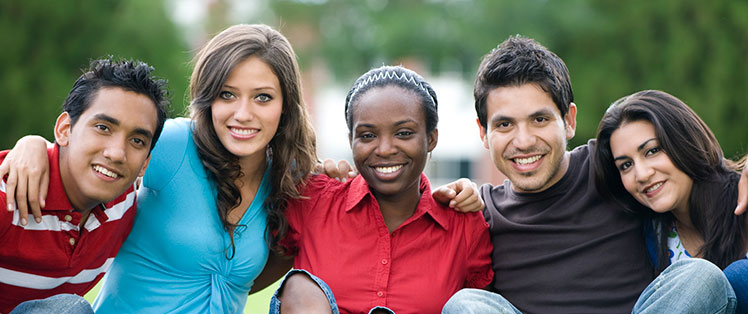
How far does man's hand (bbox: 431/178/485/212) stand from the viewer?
337 centimetres

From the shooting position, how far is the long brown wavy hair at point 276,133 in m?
3.43

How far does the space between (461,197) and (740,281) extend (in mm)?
1199

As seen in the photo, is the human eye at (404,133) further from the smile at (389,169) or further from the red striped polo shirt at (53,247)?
the red striped polo shirt at (53,247)

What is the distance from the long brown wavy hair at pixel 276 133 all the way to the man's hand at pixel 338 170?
0.34 ft

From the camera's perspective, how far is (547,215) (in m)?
3.46

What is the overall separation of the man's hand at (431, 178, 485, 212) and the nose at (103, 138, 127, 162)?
141 cm

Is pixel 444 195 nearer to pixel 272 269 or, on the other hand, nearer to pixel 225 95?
pixel 272 269

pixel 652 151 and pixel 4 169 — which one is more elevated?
pixel 652 151

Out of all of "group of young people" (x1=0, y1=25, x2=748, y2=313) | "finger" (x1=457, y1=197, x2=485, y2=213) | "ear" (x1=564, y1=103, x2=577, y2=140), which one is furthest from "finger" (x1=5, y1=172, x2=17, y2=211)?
"ear" (x1=564, y1=103, x2=577, y2=140)

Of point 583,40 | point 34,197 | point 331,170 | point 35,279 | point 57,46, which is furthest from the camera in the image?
point 583,40

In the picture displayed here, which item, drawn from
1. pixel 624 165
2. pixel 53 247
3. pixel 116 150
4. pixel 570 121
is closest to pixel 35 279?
pixel 53 247

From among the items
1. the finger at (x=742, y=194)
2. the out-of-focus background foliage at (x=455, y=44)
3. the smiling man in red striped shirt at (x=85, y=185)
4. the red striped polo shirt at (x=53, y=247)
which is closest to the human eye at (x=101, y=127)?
the smiling man in red striped shirt at (x=85, y=185)

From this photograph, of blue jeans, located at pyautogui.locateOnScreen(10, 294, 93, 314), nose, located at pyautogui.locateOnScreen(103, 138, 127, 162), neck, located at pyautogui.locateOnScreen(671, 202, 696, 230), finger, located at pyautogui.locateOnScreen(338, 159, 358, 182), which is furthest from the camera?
finger, located at pyautogui.locateOnScreen(338, 159, 358, 182)

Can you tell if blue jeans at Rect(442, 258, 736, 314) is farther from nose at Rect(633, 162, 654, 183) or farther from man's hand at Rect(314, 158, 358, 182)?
man's hand at Rect(314, 158, 358, 182)
